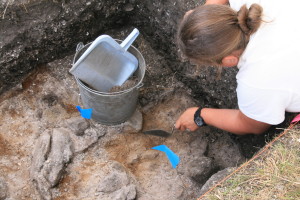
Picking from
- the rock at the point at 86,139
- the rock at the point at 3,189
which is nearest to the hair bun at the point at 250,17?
the rock at the point at 86,139

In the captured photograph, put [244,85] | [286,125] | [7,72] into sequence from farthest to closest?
[7,72] < [286,125] < [244,85]

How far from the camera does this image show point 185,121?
231 cm

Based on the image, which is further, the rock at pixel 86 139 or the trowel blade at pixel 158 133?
the trowel blade at pixel 158 133

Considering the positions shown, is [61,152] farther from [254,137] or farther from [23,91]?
[254,137]

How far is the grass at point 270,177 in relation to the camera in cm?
172

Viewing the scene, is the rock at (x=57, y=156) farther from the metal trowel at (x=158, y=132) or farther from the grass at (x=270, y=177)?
the grass at (x=270, y=177)

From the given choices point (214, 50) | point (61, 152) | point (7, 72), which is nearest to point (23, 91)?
point (7, 72)

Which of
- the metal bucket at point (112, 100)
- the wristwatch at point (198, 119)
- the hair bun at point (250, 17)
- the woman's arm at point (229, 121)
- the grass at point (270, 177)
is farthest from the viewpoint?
the metal bucket at point (112, 100)

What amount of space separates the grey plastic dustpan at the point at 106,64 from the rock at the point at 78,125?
0.29 metres

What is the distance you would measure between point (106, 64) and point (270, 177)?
4.43ft

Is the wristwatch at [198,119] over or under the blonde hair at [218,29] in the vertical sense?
under

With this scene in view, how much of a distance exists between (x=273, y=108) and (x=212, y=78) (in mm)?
985

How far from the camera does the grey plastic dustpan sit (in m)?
2.35

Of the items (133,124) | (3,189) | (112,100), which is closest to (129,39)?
(112,100)
